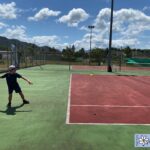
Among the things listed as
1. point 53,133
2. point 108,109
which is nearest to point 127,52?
point 108,109

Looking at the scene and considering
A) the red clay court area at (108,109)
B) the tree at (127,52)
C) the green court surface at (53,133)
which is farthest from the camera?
the tree at (127,52)

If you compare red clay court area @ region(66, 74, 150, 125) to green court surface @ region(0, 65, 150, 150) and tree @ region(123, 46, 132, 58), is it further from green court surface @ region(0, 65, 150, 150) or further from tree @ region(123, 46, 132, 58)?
tree @ region(123, 46, 132, 58)

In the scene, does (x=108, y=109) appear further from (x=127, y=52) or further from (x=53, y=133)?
(x=127, y=52)

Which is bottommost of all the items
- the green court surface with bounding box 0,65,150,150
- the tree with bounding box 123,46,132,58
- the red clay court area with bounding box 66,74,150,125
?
the tree with bounding box 123,46,132,58

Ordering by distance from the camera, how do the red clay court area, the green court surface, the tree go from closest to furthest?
the green court surface < the red clay court area < the tree

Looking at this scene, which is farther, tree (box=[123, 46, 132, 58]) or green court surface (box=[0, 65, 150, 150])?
tree (box=[123, 46, 132, 58])

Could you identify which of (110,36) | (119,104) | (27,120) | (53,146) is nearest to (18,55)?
(110,36)

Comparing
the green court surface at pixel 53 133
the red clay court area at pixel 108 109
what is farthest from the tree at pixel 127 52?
the green court surface at pixel 53 133

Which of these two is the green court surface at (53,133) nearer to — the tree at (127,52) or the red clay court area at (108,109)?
the red clay court area at (108,109)

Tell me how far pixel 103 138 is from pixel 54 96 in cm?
700

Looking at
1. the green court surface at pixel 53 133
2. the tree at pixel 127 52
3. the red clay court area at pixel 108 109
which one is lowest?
the tree at pixel 127 52

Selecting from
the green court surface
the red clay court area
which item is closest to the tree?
the red clay court area

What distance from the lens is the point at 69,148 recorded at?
6.97 metres

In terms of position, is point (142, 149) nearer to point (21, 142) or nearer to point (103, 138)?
point (103, 138)
